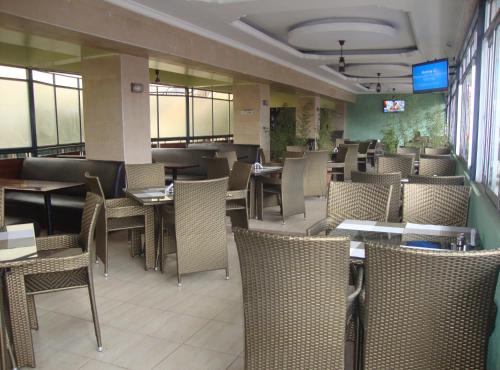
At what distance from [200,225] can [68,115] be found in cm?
969

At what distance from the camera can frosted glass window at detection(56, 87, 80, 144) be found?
11.9 m

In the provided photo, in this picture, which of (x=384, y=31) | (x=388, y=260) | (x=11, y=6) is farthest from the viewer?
(x=384, y=31)

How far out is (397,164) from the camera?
234 inches

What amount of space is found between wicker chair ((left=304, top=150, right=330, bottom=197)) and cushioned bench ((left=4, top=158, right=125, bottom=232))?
3360 mm

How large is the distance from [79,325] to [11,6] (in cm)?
322

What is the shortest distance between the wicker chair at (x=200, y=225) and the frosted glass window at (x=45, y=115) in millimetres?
8604

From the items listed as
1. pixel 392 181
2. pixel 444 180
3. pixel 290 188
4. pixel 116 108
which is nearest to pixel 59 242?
pixel 392 181

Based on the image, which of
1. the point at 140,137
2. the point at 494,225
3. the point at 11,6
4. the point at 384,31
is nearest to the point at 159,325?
the point at 494,225

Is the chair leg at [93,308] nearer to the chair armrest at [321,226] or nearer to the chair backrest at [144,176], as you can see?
the chair armrest at [321,226]

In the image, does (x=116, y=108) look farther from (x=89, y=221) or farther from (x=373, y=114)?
(x=373, y=114)

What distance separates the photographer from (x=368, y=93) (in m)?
21.9

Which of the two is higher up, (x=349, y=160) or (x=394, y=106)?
(x=394, y=106)

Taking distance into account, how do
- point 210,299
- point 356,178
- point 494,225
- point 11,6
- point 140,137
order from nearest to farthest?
point 494,225, point 210,299, point 11,6, point 356,178, point 140,137

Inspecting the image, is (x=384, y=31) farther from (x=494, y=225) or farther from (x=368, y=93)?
(x=368, y=93)
